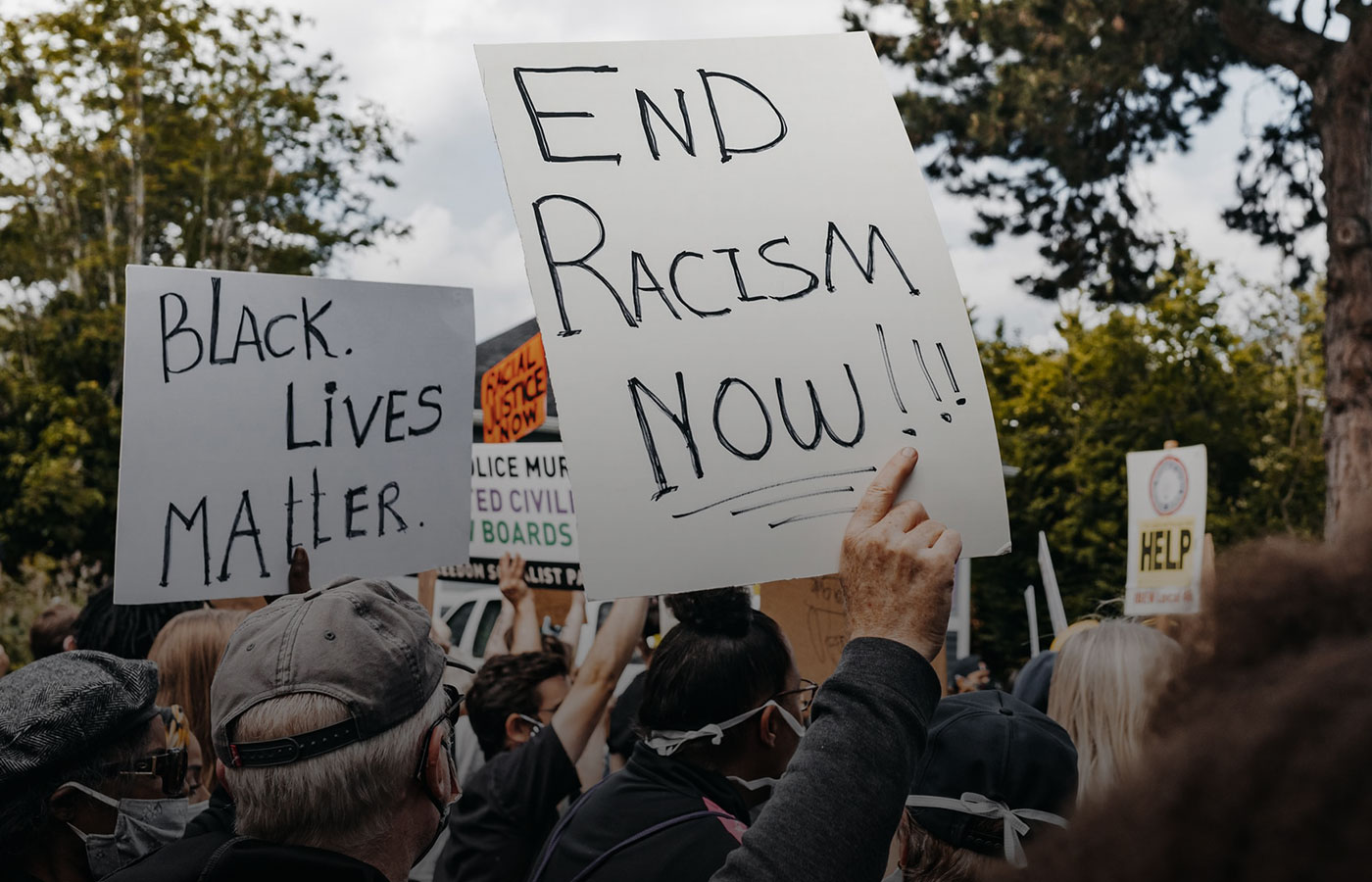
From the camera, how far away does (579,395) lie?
1.53 metres

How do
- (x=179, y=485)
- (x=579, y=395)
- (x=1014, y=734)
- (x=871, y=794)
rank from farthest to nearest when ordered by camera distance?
(x=179, y=485) < (x=1014, y=734) < (x=579, y=395) < (x=871, y=794)

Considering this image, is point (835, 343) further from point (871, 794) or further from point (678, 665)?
point (678, 665)

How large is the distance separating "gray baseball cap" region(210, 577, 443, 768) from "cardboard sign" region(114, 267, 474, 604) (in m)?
1.11

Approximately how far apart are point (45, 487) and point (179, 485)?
51.8ft

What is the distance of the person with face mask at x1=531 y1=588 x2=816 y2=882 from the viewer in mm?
1900

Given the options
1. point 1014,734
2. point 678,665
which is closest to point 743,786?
point 678,665

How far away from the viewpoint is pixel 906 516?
146 cm

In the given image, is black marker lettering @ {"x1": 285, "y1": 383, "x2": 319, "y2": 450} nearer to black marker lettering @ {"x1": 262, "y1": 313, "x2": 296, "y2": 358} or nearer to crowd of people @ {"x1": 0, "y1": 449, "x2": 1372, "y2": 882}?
black marker lettering @ {"x1": 262, "y1": 313, "x2": 296, "y2": 358}

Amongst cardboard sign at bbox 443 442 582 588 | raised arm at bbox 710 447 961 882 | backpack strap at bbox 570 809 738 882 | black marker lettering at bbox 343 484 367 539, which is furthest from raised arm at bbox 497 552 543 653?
raised arm at bbox 710 447 961 882

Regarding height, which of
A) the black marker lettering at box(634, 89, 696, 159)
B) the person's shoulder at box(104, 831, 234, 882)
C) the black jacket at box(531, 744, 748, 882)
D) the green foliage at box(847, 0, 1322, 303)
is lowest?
the black jacket at box(531, 744, 748, 882)

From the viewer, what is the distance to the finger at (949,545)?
1.37m

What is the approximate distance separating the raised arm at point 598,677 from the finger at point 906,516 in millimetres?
1406

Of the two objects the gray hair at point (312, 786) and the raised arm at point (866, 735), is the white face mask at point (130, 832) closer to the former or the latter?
the gray hair at point (312, 786)

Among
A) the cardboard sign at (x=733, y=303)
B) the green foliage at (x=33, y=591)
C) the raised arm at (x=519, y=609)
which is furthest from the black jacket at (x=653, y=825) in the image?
the green foliage at (x=33, y=591)
